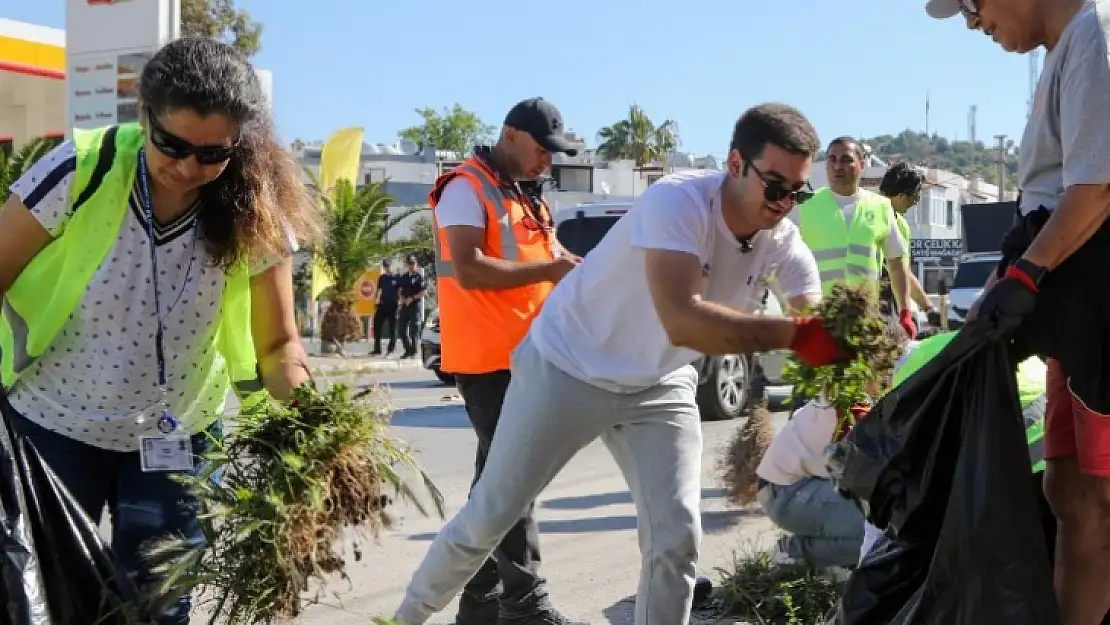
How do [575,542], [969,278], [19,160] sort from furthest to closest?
[969,278]
[19,160]
[575,542]

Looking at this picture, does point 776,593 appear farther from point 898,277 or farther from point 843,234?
point 898,277

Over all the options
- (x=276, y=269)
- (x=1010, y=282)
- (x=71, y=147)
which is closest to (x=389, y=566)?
(x=276, y=269)

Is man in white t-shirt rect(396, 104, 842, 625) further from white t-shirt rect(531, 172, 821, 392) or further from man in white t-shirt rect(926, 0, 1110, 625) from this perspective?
man in white t-shirt rect(926, 0, 1110, 625)

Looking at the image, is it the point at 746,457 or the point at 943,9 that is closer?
the point at 943,9

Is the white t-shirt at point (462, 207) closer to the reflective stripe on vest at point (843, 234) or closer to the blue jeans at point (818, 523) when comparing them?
the blue jeans at point (818, 523)

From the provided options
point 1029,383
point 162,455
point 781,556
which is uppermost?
point 1029,383

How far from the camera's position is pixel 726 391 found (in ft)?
38.6

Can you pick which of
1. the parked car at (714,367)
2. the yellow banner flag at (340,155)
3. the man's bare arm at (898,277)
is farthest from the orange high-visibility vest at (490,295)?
the yellow banner flag at (340,155)

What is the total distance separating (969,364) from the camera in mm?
2969

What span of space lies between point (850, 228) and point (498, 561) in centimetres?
341

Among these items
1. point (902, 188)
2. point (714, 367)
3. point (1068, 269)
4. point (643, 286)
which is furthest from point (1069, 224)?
point (714, 367)

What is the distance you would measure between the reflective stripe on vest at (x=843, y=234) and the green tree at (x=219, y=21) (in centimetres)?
2529

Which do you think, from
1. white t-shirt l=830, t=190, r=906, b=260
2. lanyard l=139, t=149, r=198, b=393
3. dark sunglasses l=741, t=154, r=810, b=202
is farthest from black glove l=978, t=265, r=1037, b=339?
white t-shirt l=830, t=190, r=906, b=260

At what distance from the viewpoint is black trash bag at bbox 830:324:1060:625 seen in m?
2.82
